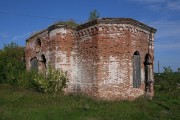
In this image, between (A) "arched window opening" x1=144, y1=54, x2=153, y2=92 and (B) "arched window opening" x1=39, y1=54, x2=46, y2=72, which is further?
(B) "arched window opening" x1=39, y1=54, x2=46, y2=72

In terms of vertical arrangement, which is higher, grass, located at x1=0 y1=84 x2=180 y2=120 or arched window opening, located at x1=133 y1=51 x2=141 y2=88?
arched window opening, located at x1=133 y1=51 x2=141 y2=88

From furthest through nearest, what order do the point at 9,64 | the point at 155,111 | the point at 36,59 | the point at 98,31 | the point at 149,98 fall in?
the point at 9,64, the point at 36,59, the point at 149,98, the point at 98,31, the point at 155,111

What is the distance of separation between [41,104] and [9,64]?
10208 millimetres

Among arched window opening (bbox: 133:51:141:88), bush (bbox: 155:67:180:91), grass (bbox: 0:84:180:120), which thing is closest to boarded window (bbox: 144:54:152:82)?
arched window opening (bbox: 133:51:141:88)

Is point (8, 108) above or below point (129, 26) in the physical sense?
below

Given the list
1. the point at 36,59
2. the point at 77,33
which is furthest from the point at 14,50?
the point at 77,33

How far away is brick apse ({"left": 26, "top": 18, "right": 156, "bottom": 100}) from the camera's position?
591 inches

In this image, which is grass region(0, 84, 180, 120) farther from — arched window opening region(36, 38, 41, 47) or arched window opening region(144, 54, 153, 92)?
arched window opening region(36, 38, 41, 47)

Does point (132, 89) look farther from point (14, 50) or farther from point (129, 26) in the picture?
point (14, 50)

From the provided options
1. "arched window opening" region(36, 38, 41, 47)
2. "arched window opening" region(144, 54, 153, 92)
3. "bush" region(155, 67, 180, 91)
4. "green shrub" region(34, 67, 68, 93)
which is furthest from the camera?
"bush" region(155, 67, 180, 91)

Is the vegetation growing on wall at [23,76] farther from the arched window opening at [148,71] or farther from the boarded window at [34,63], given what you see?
the arched window opening at [148,71]

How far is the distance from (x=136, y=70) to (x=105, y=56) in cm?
249

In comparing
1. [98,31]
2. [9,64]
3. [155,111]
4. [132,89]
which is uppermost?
[98,31]

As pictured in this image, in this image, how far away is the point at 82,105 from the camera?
43.7 feet
